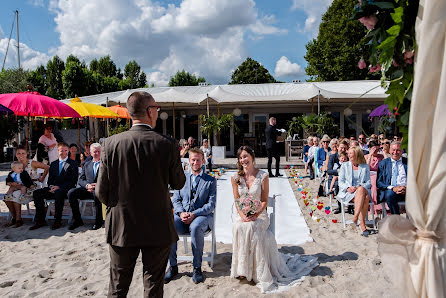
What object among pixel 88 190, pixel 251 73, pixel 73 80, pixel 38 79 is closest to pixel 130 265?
pixel 88 190

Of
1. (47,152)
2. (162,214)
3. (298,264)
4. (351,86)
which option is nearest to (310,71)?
(351,86)

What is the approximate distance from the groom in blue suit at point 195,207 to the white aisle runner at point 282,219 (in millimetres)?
990

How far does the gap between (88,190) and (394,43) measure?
18.1 ft

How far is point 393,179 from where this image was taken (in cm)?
546

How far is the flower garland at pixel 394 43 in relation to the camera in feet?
5.05

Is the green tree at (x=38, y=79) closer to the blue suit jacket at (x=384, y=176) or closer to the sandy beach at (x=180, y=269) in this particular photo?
the sandy beach at (x=180, y=269)

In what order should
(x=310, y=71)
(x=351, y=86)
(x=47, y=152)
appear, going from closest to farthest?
(x=47, y=152)
(x=351, y=86)
(x=310, y=71)

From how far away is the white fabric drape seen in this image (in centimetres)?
144

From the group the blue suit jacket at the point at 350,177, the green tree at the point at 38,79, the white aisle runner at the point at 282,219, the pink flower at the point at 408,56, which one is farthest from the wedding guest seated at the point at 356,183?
the green tree at the point at 38,79

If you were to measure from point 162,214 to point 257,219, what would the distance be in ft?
5.39

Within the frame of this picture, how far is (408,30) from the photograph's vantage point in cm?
156

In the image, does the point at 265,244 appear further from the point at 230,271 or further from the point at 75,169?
the point at 75,169

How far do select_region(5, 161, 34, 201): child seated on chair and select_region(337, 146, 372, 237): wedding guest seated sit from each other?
5.67 meters

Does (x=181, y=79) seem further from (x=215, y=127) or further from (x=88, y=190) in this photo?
(x=88, y=190)
